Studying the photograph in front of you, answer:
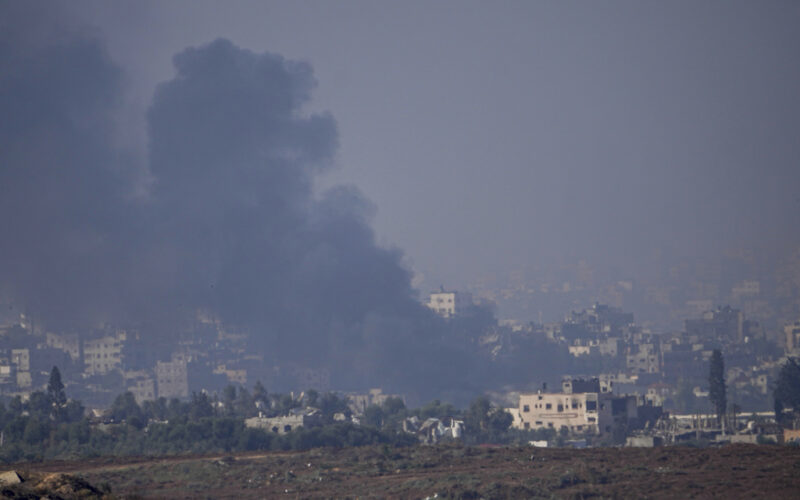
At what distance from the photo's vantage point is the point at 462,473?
51000 millimetres

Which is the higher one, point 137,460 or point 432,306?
point 432,306

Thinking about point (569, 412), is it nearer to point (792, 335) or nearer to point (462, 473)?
point (462, 473)

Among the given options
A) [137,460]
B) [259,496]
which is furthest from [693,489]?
[137,460]

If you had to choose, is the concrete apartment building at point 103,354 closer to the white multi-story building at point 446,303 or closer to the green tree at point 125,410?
the white multi-story building at point 446,303

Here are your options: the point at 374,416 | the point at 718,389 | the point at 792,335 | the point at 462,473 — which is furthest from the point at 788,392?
the point at 792,335

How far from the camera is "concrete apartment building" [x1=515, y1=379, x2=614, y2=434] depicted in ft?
327

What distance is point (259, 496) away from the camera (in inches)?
1876

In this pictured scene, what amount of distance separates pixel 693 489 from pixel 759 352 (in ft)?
381

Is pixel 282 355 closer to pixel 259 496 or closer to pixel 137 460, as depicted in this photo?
pixel 137 460

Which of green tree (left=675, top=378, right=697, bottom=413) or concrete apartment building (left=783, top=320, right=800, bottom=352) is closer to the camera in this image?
green tree (left=675, top=378, right=697, bottom=413)

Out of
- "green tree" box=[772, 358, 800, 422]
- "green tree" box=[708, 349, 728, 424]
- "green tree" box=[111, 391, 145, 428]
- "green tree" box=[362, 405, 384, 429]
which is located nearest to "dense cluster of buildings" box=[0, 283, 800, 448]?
"green tree" box=[362, 405, 384, 429]

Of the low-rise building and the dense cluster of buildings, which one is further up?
the dense cluster of buildings

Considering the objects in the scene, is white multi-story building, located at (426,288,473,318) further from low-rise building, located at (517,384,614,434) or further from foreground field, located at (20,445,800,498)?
foreground field, located at (20,445,800,498)

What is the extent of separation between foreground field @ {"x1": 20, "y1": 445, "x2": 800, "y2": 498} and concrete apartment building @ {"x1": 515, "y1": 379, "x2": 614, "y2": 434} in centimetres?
3976
